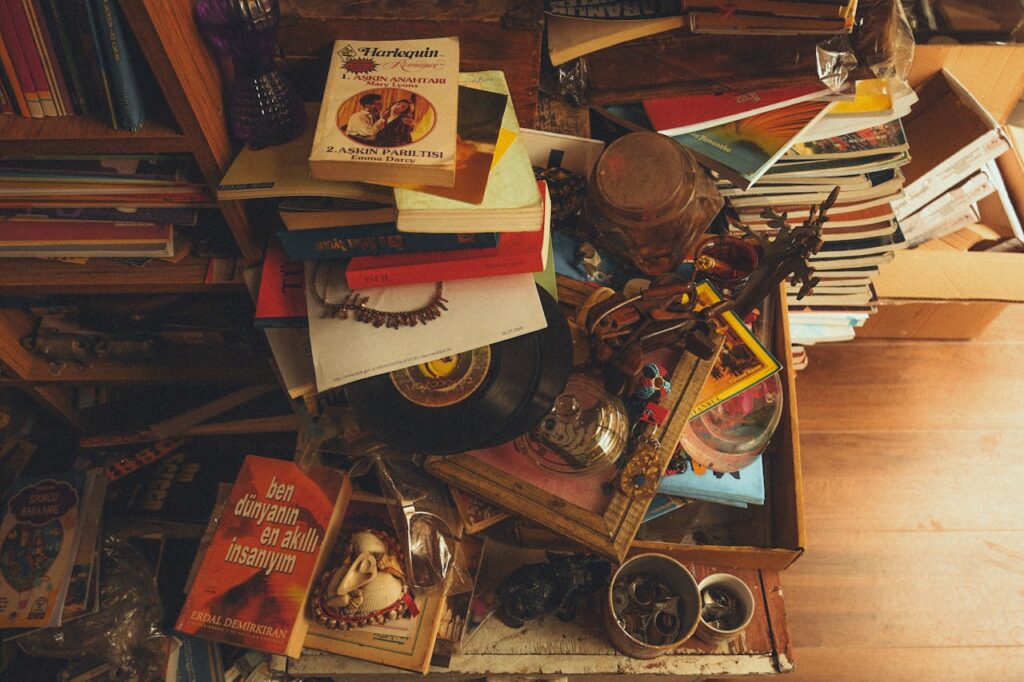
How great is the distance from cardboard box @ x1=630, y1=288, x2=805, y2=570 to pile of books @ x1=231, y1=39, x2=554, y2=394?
17.8 inches

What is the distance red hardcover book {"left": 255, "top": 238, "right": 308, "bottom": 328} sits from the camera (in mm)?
922

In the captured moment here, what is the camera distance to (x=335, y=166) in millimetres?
765

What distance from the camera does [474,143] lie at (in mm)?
823

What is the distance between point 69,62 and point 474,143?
17.7 inches

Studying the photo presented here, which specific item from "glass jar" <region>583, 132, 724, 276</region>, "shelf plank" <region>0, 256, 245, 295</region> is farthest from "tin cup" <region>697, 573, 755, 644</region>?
"shelf plank" <region>0, 256, 245, 295</region>

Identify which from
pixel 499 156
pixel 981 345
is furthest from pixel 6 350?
pixel 981 345

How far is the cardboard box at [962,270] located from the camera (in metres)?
1.38

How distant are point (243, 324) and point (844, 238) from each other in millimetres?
1130

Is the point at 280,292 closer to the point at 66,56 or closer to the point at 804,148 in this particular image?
the point at 66,56

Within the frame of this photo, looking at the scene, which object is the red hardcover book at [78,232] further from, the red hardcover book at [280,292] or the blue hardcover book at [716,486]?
the blue hardcover book at [716,486]

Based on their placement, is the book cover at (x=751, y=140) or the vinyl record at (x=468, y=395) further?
the book cover at (x=751, y=140)

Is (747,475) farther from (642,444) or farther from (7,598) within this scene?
(7,598)

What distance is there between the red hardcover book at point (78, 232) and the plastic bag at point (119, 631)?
60 centimetres

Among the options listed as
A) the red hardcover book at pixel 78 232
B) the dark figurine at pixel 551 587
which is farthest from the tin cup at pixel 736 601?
the red hardcover book at pixel 78 232
